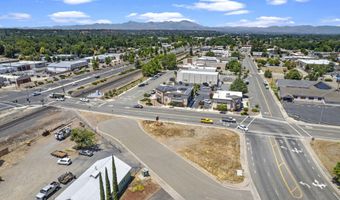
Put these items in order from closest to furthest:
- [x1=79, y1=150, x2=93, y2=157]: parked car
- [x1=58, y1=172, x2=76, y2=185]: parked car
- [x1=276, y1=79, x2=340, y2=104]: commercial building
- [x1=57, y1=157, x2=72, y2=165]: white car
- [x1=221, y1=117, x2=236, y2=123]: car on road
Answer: [x1=58, y1=172, x2=76, y2=185]: parked car, [x1=57, y1=157, x2=72, y2=165]: white car, [x1=79, y1=150, x2=93, y2=157]: parked car, [x1=221, y1=117, x2=236, y2=123]: car on road, [x1=276, y1=79, x2=340, y2=104]: commercial building

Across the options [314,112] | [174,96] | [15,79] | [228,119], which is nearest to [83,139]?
[174,96]

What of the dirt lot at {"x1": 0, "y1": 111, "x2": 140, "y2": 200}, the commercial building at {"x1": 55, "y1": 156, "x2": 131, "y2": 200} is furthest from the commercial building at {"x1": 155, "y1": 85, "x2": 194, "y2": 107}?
the commercial building at {"x1": 55, "y1": 156, "x2": 131, "y2": 200}

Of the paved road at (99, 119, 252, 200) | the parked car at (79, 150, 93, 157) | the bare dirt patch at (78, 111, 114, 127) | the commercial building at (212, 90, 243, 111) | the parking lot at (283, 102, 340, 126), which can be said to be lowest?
the parking lot at (283, 102, 340, 126)

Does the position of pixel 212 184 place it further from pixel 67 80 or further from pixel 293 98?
pixel 67 80

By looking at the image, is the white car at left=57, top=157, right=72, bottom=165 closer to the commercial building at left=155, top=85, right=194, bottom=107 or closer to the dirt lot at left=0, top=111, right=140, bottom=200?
the dirt lot at left=0, top=111, right=140, bottom=200

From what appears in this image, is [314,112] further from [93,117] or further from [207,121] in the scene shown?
[93,117]

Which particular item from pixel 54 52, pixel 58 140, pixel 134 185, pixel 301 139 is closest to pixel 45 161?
pixel 58 140

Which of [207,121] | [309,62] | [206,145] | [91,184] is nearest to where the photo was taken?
[91,184]
